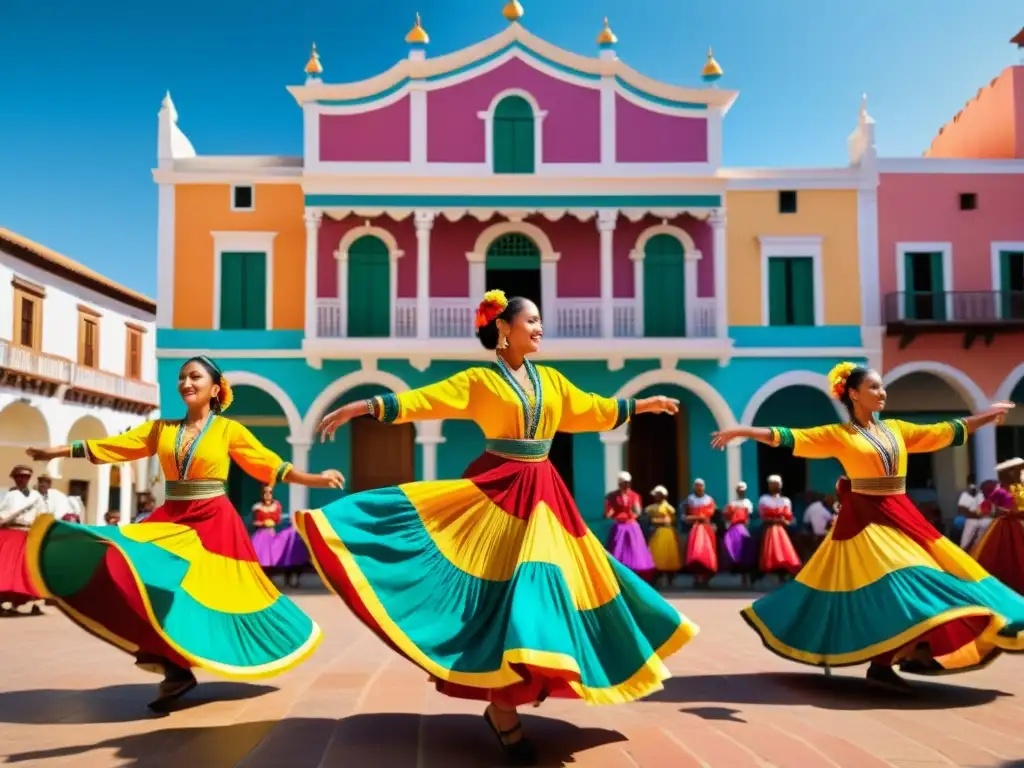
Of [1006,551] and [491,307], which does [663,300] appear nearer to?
[1006,551]

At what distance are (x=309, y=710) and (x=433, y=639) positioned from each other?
63.3 inches

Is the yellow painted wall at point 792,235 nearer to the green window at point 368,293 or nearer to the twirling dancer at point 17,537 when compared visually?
the green window at point 368,293

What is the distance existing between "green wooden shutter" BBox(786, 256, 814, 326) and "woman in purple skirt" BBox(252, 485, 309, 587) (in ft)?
37.7

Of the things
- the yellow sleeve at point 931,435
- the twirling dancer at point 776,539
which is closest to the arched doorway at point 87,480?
the twirling dancer at point 776,539

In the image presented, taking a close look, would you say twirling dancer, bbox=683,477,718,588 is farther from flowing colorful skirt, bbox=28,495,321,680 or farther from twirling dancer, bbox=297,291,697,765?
→ twirling dancer, bbox=297,291,697,765

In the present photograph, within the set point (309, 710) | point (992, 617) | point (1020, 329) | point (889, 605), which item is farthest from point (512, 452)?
point (1020, 329)

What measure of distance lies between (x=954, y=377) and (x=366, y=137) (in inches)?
519

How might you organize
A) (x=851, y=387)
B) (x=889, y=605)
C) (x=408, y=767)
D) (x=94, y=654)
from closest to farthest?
(x=408, y=767)
(x=889, y=605)
(x=851, y=387)
(x=94, y=654)

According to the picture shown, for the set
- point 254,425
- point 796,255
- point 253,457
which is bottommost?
point 253,457

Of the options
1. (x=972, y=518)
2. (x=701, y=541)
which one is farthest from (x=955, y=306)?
(x=701, y=541)

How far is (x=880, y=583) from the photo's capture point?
6.44 m

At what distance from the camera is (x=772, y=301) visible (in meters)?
22.7

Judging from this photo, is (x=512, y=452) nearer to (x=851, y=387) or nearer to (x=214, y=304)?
(x=851, y=387)

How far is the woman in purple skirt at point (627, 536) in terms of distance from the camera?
15.6m
